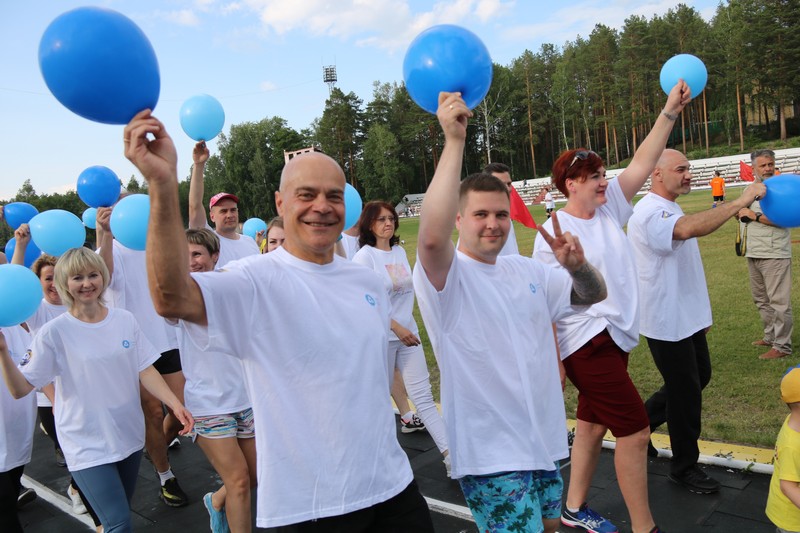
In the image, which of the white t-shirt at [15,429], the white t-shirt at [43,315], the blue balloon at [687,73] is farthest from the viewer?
the white t-shirt at [43,315]

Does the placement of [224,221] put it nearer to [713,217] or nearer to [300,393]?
[300,393]

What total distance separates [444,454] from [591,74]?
74.8 meters

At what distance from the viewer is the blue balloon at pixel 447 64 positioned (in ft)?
8.05

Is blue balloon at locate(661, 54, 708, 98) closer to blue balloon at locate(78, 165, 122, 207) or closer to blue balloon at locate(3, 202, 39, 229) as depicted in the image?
blue balloon at locate(78, 165, 122, 207)

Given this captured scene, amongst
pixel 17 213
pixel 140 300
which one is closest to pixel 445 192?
pixel 140 300

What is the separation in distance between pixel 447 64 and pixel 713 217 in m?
2.19

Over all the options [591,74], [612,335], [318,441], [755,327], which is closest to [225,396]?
[318,441]

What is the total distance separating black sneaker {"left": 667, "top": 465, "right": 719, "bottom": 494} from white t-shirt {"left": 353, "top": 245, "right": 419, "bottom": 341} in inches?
92.5

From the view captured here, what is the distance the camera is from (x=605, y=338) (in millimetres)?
3428

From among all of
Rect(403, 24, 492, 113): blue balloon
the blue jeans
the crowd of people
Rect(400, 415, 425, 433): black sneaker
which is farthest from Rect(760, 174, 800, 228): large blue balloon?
the blue jeans

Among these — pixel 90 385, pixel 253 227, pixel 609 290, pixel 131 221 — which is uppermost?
pixel 131 221

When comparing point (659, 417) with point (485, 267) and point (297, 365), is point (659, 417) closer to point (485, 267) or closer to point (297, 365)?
point (485, 267)

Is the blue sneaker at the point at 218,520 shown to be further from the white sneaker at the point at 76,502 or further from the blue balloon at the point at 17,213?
the blue balloon at the point at 17,213

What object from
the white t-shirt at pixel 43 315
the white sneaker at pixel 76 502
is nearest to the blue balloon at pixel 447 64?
the white t-shirt at pixel 43 315
